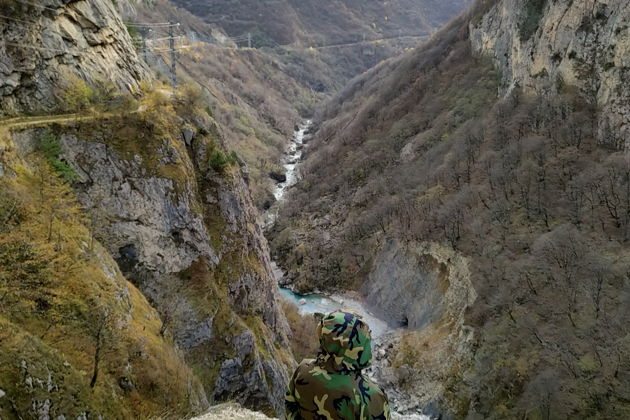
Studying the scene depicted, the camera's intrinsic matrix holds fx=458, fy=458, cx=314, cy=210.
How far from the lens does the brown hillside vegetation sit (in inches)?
1214

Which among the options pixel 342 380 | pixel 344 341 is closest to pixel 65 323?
pixel 342 380

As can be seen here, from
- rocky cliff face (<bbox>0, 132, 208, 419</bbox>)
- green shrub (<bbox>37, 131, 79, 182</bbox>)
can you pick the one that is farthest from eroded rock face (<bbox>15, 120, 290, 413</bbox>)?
rocky cliff face (<bbox>0, 132, 208, 419</bbox>)

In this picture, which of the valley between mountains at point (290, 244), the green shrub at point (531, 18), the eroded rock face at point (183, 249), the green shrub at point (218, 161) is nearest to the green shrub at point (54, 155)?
the valley between mountains at point (290, 244)

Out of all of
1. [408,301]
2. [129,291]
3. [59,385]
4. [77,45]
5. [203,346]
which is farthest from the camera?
[408,301]

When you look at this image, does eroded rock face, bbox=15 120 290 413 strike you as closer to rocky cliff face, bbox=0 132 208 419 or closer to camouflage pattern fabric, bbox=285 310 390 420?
rocky cliff face, bbox=0 132 208 419

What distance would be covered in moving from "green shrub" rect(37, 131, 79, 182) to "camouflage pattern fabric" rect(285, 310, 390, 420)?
66.9 ft

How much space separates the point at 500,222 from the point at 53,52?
130ft

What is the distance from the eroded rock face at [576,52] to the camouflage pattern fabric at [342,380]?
1861 inches

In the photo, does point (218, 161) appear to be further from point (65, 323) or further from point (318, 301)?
point (318, 301)

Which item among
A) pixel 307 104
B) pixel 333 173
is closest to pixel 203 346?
pixel 333 173

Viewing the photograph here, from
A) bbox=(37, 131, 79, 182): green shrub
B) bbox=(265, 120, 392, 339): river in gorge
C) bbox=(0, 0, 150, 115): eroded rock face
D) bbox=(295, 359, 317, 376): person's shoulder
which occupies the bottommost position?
bbox=(265, 120, 392, 339): river in gorge

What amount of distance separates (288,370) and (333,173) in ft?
185

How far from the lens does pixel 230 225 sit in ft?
103

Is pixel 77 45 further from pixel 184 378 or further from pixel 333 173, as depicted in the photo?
pixel 333 173
